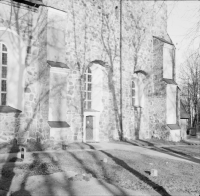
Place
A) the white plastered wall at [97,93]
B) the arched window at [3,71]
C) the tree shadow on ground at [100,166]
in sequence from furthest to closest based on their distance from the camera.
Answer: the white plastered wall at [97,93] < the arched window at [3,71] < the tree shadow on ground at [100,166]

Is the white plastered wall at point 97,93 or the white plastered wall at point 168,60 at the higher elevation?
the white plastered wall at point 168,60

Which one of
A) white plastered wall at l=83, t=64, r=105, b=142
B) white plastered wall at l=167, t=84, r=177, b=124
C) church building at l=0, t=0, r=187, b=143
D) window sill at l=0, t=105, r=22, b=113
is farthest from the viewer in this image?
white plastered wall at l=167, t=84, r=177, b=124

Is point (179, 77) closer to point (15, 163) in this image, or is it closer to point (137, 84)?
point (137, 84)

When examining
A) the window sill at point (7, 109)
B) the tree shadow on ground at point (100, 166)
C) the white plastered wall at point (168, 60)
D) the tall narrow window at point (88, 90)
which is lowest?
the tree shadow on ground at point (100, 166)

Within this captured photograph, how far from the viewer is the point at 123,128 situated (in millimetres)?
16328

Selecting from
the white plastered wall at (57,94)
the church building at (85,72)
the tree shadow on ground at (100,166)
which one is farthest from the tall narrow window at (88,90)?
the tree shadow on ground at (100,166)

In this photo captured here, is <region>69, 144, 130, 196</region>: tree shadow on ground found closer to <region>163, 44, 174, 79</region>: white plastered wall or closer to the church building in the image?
the church building

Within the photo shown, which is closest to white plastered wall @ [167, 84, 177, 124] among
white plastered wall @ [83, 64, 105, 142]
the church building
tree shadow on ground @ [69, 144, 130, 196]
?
the church building

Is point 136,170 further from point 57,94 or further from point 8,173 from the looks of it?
point 57,94

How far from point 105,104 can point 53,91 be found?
451 centimetres

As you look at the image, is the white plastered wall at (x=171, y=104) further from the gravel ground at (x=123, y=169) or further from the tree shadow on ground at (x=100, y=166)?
the tree shadow on ground at (x=100, y=166)

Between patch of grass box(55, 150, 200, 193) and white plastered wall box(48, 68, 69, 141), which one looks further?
white plastered wall box(48, 68, 69, 141)

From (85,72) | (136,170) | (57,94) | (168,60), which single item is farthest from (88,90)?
(136,170)

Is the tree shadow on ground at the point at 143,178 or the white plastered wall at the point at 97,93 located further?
the white plastered wall at the point at 97,93
